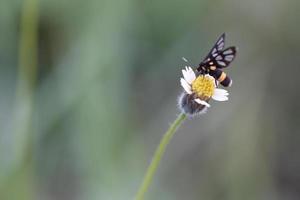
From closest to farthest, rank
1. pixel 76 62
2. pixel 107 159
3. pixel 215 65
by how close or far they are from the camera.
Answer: pixel 215 65
pixel 107 159
pixel 76 62

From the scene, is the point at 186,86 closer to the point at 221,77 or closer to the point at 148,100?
the point at 221,77

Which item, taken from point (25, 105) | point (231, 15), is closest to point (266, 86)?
point (231, 15)

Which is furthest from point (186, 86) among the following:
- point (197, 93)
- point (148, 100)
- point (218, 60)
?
point (148, 100)

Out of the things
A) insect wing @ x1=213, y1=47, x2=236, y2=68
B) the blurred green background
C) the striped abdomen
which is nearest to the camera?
insect wing @ x1=213, y1=47, x2=236, y2=68

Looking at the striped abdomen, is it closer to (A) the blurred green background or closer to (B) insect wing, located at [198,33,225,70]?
(B) insect wing, located at [198,33,225,70]

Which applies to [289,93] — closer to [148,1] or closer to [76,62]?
[148,1]

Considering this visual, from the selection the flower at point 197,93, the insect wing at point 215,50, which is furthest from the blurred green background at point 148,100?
the insect wing at point 215,50

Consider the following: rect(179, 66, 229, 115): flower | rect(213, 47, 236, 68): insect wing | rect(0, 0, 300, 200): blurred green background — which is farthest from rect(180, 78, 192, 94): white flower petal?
rect(0, 0, 300, 200): blurred green background
